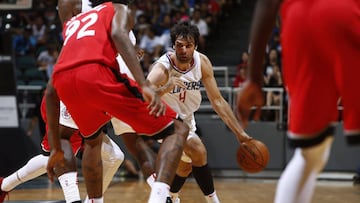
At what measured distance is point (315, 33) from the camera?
347 centimetres

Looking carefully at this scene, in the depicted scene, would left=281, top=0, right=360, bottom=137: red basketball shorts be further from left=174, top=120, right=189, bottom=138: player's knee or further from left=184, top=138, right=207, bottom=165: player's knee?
left=184, top=138, right=207, bottom=165: player's knee

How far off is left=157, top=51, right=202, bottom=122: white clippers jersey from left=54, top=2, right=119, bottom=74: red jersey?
184cm

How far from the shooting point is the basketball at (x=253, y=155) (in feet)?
20.3

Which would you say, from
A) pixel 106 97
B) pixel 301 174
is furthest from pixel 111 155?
pixel 301 174

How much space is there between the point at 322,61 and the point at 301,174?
575 mm

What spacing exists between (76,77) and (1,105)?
26.1 feet

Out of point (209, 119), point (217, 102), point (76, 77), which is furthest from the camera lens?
point (209, 119)

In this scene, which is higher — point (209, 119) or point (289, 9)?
point (289, 9)

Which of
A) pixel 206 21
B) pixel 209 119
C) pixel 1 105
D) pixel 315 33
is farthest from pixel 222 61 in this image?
pixel 315 33

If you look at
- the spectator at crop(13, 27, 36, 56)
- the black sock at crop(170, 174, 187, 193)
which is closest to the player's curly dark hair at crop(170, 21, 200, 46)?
the black sock at crop(170, 174, 187, 193)

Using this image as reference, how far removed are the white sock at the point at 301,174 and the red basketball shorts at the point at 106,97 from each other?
42.3 inches

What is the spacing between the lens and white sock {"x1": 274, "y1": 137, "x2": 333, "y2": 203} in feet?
11.8

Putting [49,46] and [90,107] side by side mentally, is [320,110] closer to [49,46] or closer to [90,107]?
[90,107]

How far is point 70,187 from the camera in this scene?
19.1 feet
